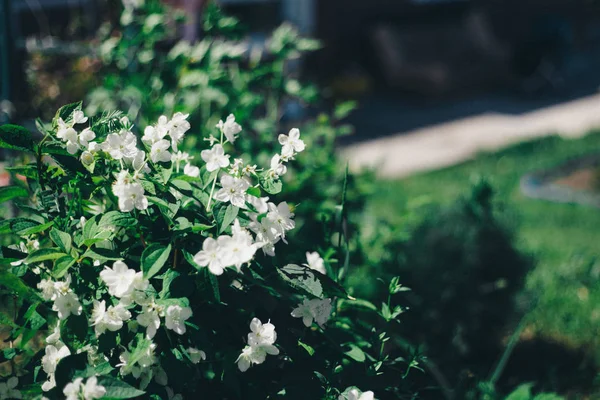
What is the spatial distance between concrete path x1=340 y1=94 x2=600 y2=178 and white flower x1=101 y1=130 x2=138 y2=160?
4836 mm

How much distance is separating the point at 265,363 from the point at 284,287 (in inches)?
6.9

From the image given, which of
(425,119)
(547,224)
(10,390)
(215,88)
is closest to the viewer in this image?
(10,390)

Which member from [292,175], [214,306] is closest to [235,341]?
[214,306]

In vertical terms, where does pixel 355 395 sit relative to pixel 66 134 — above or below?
below

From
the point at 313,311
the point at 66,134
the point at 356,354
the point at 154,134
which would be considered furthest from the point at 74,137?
the point at 356,354

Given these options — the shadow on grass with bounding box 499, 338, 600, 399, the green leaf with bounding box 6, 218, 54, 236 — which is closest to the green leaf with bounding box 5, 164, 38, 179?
the green leaf with bounding box 6, 218, 54, 236

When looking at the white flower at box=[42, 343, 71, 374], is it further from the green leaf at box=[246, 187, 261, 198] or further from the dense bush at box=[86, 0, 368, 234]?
the dense bush at box=[86, 0, 368, 234]

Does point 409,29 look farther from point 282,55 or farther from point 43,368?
point 43,368

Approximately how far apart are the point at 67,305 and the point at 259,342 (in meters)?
0.37

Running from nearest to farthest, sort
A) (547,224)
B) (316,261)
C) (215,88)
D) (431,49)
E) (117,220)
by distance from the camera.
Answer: (117,220) → (316,261) → (215,88) → (547,224) → (431,49)

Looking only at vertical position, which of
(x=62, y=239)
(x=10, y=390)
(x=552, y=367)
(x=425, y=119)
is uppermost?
(x=62, y=239)

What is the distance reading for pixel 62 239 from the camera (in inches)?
56.0

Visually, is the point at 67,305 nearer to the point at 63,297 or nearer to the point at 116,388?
the point at 63,297

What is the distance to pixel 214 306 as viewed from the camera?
1481 mm
